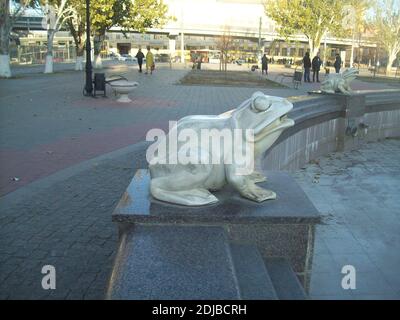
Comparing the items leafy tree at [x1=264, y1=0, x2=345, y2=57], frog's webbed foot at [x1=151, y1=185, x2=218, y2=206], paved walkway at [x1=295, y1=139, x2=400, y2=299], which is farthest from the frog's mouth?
leafy tree at [x1=264, y1=0, x2=345, y2=57]

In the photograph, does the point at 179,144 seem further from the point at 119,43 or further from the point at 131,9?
the point at 119,43

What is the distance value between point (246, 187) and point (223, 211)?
37 centimetres

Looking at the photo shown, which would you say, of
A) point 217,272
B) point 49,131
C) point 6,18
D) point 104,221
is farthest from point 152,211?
point 6,18

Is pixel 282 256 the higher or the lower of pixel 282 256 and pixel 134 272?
the lower

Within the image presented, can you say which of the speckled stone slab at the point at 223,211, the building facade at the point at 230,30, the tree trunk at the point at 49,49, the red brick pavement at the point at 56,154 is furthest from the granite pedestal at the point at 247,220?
the building facade at the point at 230,30

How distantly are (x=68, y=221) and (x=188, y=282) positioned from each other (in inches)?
109

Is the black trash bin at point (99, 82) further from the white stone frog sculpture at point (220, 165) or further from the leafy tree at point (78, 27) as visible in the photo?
the leafy tree at point (78, 27)

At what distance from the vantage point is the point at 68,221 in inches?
199

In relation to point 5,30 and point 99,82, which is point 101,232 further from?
point 5,30

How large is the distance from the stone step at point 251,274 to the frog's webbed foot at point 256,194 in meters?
0.44

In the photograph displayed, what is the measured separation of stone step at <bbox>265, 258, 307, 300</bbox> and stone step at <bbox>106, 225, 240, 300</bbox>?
543 millimetres

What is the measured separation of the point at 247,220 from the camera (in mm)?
3482

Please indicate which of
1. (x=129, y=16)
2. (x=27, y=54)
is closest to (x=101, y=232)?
(x=129, y=16)

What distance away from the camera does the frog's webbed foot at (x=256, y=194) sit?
379 centimetres
